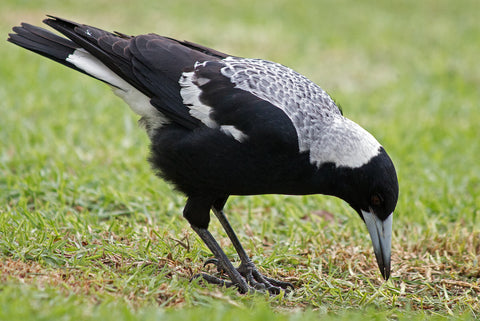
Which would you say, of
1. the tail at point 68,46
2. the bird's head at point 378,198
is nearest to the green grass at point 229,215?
the bird's head at point 378,198

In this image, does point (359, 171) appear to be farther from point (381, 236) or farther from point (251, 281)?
point (251, 281)

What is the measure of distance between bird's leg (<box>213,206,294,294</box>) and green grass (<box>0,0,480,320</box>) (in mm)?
118

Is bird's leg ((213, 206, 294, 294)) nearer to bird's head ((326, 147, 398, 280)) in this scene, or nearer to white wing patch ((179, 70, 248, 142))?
bird's head ((326, 147, 398, 280))

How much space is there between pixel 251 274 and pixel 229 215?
95cm

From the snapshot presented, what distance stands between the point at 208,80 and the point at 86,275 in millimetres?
1219

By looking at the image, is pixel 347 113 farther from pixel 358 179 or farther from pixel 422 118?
pixel 358 179

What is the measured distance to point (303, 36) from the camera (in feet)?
31.9

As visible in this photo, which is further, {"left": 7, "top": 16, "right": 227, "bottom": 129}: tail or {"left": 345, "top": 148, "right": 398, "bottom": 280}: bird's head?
{"left": 7, "top": 16, "right": 227, "bottom": 129}: tail

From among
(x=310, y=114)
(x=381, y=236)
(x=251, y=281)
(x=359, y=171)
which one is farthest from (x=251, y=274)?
(x=310, y=114)

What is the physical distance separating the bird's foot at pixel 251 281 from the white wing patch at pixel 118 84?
0.89m

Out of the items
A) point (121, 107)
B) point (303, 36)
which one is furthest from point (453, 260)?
point (303, 36)

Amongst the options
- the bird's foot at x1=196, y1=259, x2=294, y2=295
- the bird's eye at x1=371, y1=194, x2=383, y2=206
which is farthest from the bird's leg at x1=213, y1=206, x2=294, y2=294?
the bird's eye at x1=371, y1=194, x2=383, y2=206

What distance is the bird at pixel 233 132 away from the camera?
3033 mm

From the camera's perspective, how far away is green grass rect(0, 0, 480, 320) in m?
2.79
